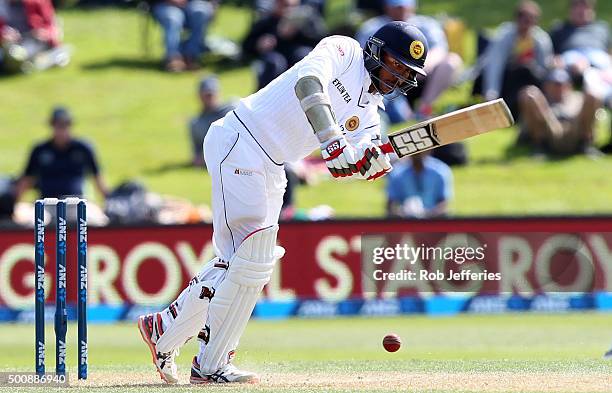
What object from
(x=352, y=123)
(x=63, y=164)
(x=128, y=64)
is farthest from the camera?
(x=128, y=64)

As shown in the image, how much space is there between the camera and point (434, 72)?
584 inches

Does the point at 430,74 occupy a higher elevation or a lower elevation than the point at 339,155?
higher

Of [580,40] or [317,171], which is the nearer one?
[317,171]

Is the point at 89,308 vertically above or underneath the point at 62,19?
underneath

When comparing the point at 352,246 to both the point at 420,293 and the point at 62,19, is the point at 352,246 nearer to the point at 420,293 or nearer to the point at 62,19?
the point at 420,293

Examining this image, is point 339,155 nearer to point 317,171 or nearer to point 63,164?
point 63,164

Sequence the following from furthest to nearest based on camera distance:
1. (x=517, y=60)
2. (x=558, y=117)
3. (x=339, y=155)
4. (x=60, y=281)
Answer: (x=517, y=60)
(x=558, y=117)
(x=60, y=281)
(x=339, y=155)

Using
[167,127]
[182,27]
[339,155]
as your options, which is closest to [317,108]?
[339,155]

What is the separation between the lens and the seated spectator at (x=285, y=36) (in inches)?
586

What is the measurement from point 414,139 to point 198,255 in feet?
17.1

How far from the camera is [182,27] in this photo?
58.4 ft

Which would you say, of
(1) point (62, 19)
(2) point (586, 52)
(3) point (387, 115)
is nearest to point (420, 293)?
(3) point (387, 115)

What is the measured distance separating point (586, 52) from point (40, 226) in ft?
33.5

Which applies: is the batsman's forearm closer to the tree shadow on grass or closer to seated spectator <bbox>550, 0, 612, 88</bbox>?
seated spectator <bbox>550, 0, 612, 88</bbox>
